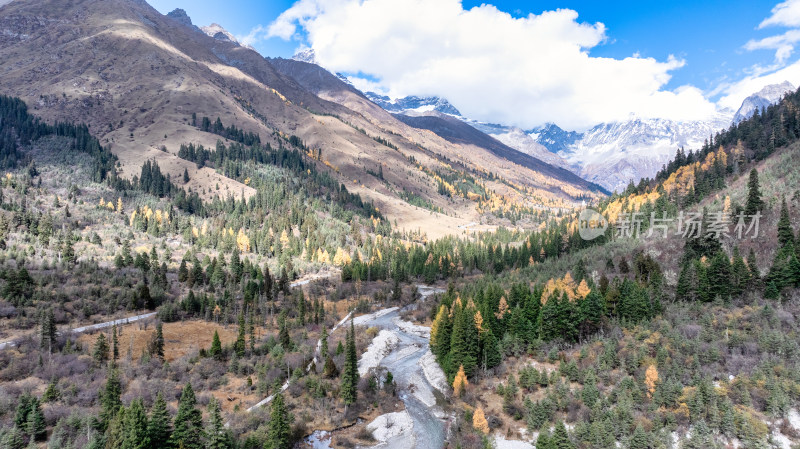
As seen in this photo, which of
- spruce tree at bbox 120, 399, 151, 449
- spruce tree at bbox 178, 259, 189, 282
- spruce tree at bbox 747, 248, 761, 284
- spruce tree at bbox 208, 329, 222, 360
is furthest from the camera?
spruce tree at bbox 178, 259, 189, 282

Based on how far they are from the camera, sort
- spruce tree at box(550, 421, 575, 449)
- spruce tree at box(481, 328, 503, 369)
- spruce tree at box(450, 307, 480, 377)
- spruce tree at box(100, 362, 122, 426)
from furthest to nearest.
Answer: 1. spruce tree at box(481, 328, 503, 369)
2. spruce tree at box(450, 307, 480, 377)
3. spruce tree at box(550, 421, 575, 449)
4. spruce tree at box(100, 362, 122, 426)

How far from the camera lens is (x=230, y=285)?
112 m

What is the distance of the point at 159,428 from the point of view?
40750 mm

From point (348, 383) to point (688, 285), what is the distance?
60.1 m

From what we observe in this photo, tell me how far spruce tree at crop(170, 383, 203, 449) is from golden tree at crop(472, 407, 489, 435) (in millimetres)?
32163

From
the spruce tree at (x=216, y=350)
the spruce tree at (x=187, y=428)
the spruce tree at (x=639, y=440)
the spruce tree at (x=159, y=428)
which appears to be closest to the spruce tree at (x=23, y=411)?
the spruce tree at (x=159, y=428)

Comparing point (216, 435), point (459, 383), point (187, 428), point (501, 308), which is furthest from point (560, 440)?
point (187, 428)

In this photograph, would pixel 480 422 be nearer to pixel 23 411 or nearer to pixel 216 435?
pixel 216 435

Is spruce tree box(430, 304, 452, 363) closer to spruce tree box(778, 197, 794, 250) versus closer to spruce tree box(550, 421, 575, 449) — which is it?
spruce tree box(550, 421, 575, 449)

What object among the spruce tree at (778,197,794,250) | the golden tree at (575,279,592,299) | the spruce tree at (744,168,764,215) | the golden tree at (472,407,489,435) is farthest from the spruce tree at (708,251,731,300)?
the golden tree at (472,407,489,435)

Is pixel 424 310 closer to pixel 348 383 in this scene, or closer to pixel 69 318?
pixel 348 383

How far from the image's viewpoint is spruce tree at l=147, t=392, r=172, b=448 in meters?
40.2

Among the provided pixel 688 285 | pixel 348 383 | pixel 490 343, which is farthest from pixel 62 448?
pixel 688 285

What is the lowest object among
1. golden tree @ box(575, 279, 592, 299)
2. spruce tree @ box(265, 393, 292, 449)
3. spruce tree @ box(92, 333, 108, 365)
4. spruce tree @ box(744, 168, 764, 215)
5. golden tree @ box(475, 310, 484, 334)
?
spruce tree @ box(265, 393, 292, 449)
